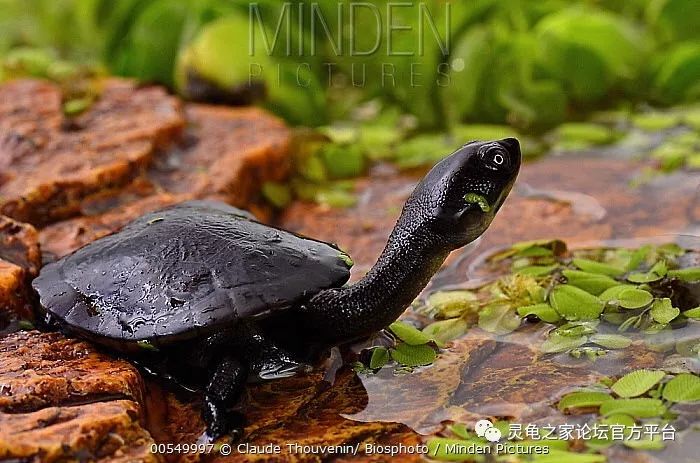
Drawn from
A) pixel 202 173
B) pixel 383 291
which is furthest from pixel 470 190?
pixel 202 173

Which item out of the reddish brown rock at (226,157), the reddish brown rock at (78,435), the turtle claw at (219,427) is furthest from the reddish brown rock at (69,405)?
the reddish brown rock at (226,157)

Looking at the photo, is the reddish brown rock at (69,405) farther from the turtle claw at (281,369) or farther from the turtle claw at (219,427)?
the turtle claw at (281,369)

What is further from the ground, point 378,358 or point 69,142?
point 69,142

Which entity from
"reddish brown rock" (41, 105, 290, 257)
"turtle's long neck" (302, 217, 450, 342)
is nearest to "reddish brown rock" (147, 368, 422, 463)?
"turtle's long neck" (302, 217, 450, 342)

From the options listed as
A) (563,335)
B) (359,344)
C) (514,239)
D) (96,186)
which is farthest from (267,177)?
(563,335)

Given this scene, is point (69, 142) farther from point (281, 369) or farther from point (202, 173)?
point (281, 369)

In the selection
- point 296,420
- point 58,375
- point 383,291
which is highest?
point 383,291

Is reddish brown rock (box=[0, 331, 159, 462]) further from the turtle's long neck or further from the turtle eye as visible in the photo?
the turtle eye
